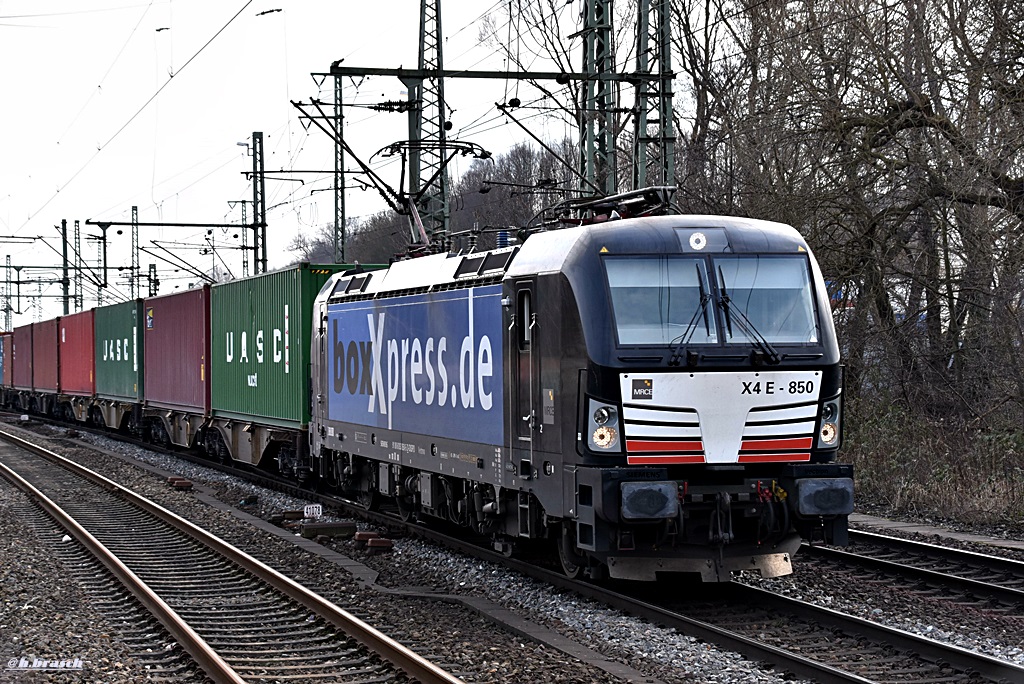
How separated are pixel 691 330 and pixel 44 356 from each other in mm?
39137

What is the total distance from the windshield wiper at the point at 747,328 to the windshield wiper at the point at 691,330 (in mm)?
141

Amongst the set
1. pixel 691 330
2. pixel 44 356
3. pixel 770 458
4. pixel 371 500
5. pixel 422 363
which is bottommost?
pixel 371 500

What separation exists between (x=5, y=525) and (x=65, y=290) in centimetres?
3930

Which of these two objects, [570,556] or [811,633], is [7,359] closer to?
[570,556]

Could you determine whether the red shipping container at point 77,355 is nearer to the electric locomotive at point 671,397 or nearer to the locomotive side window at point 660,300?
the electric locomotive at point 671,397

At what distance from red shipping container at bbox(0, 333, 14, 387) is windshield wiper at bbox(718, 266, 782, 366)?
4733 cm

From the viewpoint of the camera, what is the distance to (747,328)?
1012 centimetres

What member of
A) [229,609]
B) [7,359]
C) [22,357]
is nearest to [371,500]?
[229,609]

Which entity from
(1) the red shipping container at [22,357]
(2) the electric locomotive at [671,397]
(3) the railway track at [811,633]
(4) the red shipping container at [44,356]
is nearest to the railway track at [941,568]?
(3) the railway track at [811,633]

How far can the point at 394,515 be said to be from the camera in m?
16.4

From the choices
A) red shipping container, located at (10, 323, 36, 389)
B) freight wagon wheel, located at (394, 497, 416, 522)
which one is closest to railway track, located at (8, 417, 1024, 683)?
freight wagon wheel, located at (394, 497, 416, 522)

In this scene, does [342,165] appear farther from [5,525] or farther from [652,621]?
[652,621]

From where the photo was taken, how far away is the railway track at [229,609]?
28.3ft

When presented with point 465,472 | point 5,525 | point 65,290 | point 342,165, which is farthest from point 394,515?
point 65,290
